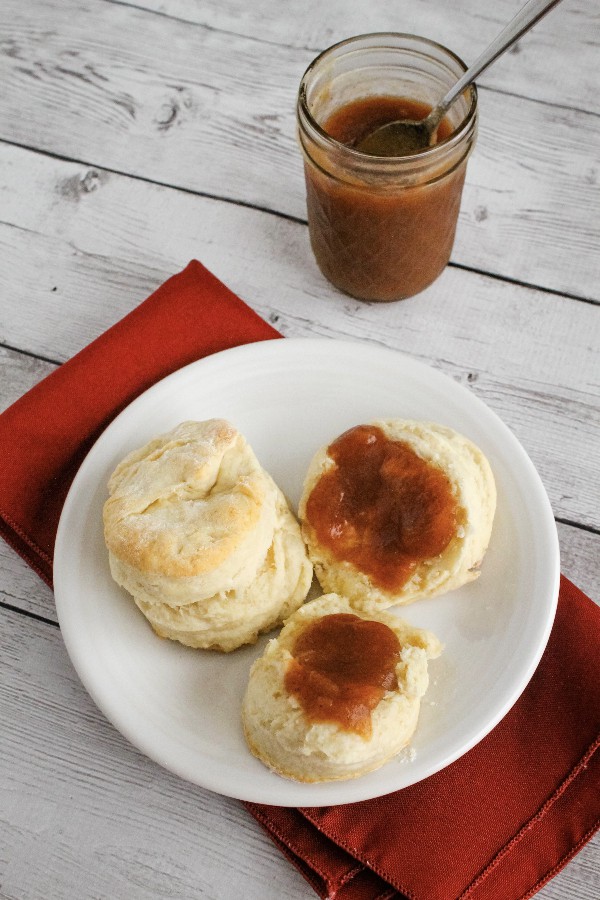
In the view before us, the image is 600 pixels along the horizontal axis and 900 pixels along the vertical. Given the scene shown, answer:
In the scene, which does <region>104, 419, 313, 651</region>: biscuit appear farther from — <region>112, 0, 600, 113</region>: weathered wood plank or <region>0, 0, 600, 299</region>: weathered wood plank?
<region>112, 0, 600, 113</region>: weathered wood plank

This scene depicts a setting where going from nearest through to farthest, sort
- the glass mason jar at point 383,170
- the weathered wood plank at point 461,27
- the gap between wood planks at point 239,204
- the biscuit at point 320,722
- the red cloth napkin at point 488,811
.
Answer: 1. the biscuit at point 320,722
2. the red cloth napkin at point 488,811
3. the glass mason jar at point 383,170
4. the gap between wood planks at point 239,204
5. the weathered wood plank at point 461,27

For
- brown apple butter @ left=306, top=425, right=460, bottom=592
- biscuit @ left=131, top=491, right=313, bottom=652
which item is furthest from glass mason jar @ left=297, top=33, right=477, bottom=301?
biscuit @ left=131, top=491, right=313, bottom=652

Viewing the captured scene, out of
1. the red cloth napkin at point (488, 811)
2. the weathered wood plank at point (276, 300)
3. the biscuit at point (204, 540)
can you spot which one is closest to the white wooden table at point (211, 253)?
the weathered wood plank at point (276, 300)

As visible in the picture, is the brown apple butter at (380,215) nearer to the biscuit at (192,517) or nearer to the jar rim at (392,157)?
the jar rim at (392,157)

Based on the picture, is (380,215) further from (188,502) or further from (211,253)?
(188,502)

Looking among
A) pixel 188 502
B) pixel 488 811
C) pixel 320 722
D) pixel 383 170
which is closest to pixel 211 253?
pixel 383 170

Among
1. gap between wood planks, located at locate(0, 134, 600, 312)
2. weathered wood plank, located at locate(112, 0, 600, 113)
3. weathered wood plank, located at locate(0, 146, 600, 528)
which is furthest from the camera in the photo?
weathered wood plank, located at locate(112, 0, 600, 113)
